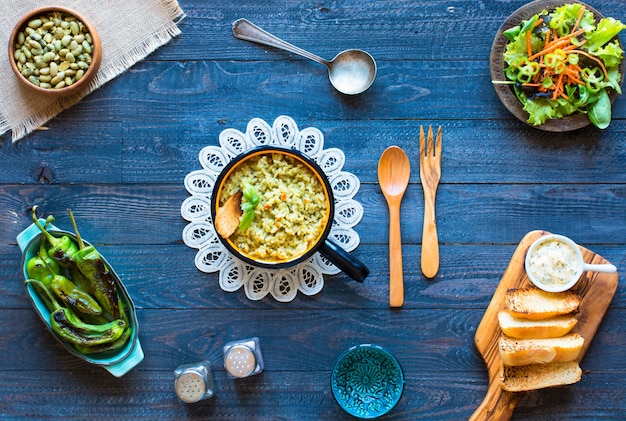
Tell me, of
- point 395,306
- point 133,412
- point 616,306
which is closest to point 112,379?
point 133,412

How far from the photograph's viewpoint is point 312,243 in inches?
81.4

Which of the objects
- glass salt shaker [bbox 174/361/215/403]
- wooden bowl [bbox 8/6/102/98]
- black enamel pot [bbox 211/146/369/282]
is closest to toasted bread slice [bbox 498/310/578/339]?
black enamel pot [bbox 211/146/369/282]

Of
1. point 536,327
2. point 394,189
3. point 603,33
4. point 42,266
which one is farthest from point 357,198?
point 42,266

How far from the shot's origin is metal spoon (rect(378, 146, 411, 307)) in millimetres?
2209

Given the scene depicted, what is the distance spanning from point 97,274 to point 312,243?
0.72 metres

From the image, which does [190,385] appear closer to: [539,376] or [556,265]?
[539,376]

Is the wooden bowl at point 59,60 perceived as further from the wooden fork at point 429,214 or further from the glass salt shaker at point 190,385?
the wooden fork at point 429,214

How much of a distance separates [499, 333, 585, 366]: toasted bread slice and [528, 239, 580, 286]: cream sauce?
0.62 ft

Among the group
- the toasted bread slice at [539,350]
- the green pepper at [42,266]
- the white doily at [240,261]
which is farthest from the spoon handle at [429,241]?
the green pepper at [42,266]

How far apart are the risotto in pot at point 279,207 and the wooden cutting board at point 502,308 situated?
26.8 inches

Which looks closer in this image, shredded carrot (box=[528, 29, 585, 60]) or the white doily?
shredded carrot (box=[528, 29, 585, 60])

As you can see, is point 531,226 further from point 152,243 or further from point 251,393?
point 152,243

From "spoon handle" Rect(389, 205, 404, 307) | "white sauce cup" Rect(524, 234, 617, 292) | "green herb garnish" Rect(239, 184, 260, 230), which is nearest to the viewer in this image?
"green herb garnish" Rect(239, 184, 260, 230)

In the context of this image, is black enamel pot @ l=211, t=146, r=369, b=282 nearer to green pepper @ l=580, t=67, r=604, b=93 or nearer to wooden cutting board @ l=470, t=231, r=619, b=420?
wooden cutting board @ l=470, t=231, r=619, b=420
